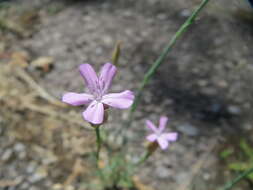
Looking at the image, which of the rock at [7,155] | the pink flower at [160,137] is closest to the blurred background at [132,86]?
the rock at [7,155]

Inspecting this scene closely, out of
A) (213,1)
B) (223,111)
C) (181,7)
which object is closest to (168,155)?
(223,111)

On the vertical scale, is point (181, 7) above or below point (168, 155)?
above

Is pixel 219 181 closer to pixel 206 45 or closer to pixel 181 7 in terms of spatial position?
pixel 206 45

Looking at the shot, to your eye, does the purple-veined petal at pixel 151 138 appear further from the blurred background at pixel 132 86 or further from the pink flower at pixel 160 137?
the blurred background at pixel 132 86

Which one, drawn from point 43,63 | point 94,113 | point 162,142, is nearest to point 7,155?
point 43,63

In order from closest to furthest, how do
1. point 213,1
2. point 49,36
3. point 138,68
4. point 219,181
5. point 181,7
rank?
point 219,181
point 138,68
point 49,36
point 181,7
point 213,1

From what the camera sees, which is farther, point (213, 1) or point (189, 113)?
point (213, 1)

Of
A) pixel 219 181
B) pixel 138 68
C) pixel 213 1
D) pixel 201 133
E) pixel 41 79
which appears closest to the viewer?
pixel 219 181
